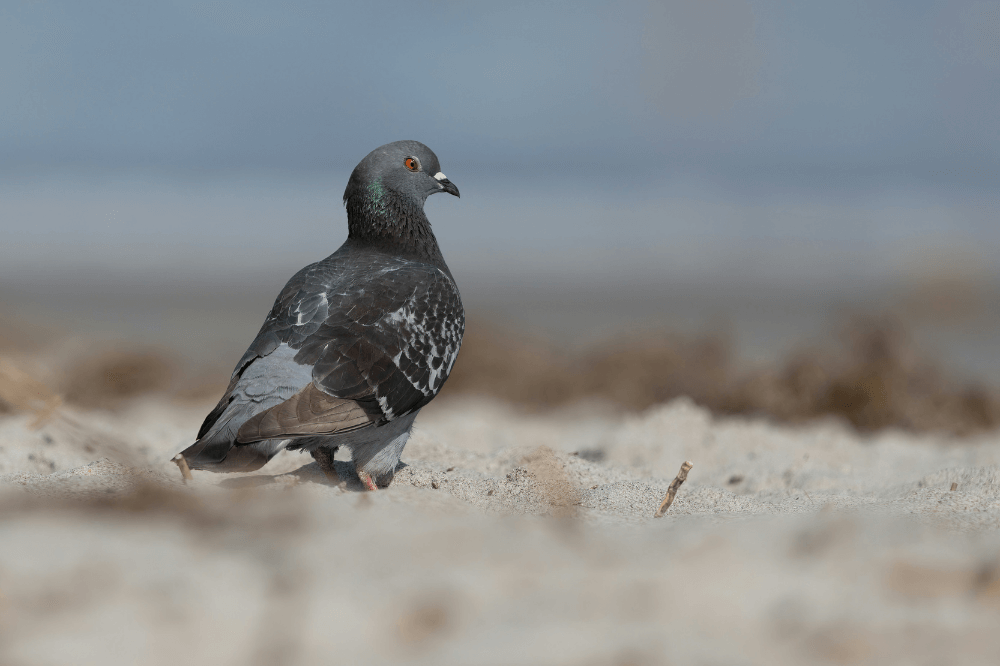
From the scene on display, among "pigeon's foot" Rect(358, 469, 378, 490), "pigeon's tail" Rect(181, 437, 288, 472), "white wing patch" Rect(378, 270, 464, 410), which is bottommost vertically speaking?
"pigeon's foot" Rect(358, 469, 378, 490)

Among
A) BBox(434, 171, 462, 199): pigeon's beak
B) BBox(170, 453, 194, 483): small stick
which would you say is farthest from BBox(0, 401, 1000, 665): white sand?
BBox(434, 171, 462, 199): pigeon's beak

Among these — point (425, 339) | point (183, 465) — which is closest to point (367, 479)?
point (425, 339)

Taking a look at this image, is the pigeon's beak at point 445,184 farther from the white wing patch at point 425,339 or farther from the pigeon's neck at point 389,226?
the white wing patch at point 425,339

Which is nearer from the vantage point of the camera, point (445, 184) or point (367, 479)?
point (367, 479)

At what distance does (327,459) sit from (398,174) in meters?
2.12

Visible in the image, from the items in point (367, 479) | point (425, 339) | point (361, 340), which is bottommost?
point (367, 479)

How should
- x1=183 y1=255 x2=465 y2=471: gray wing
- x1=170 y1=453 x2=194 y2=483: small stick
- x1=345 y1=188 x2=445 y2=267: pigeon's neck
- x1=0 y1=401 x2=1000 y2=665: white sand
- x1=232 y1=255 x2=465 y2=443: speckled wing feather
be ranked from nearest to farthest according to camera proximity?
x1=0 y1=401 x2=1000 y2=665: white sand, x1=170 y1=453 x2=194 y2=483: small stick, x1=183 y1=255 x2=465 y2=471: gray wing, x1=232 y1=255 x2=465 y2=443: speckled wing feather, x1=345 y1=188 x2=445 y2=267: pigeon's neck

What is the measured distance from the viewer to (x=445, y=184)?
600cm

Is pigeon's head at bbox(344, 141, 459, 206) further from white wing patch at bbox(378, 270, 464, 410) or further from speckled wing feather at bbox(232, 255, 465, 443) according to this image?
white wing patch at bbox(378, 270, 464, 410)

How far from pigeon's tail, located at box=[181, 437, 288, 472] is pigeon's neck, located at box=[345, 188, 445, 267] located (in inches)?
78.2

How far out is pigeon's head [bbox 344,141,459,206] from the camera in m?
5.51

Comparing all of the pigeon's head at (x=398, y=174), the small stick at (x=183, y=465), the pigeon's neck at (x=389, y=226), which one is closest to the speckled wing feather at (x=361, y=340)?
the small stick at (x=183, y=465)

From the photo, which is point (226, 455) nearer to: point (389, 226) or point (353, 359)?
point (353, 359)

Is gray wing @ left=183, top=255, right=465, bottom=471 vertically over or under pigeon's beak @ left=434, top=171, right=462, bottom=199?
under
